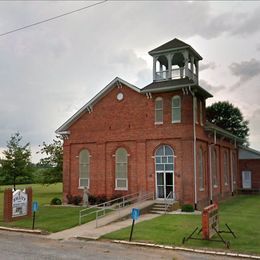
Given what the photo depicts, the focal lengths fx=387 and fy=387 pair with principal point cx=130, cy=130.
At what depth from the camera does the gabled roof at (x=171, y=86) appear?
2750 centimetres

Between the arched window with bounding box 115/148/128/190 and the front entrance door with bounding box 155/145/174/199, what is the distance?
2.62 metres

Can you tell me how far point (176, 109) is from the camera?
28484mm

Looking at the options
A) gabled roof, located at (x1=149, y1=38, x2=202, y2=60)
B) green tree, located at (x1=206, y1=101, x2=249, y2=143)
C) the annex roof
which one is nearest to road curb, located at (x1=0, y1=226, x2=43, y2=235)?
gabled roof, located at (x1=149, y1=38, x2=202, y2=60)

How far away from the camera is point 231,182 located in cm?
3931

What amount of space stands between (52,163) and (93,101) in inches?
800

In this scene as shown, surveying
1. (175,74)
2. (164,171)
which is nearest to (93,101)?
(175,74)

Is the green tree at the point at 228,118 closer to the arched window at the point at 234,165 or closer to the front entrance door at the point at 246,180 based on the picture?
the front entrance door at the point at 246,180

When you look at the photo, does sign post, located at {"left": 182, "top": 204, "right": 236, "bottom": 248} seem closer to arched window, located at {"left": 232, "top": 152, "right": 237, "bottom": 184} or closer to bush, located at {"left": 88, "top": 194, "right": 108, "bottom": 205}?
bush, located at {"left": 88, "top": 194, "right": 108, "bottom": 205}

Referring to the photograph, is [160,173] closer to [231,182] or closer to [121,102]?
[121,102]

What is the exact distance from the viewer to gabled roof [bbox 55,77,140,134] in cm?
3049

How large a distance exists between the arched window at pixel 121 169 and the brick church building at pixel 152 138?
3.0 inches

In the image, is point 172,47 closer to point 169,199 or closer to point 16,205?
point 169,199

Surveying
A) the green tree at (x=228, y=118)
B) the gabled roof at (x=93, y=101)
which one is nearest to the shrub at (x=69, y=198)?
the gabled roof at (x=93, y=101)

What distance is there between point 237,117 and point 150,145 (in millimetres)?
38738
